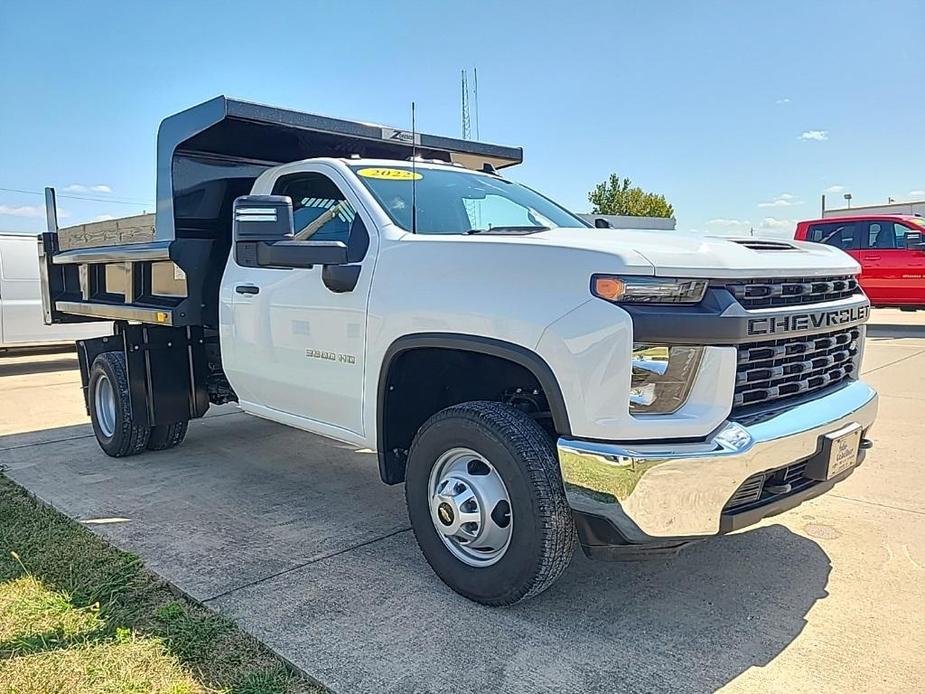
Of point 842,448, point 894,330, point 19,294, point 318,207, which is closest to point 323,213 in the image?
point 318,207

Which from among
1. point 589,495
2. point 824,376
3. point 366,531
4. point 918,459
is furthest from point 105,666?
point 918,459

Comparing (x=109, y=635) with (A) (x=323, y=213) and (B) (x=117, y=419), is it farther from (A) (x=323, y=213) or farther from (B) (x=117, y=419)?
(B) (x=117, y=419)

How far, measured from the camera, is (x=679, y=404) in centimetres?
272

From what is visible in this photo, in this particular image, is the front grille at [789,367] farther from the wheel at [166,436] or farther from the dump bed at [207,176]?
the wheel at [166,436]

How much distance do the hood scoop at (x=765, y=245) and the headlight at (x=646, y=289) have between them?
0.61 m

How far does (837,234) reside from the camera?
15094 mm

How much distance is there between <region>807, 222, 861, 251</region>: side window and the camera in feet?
49.0

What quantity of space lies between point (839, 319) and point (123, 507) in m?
Answer: 4.05

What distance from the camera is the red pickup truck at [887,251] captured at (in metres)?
14.2

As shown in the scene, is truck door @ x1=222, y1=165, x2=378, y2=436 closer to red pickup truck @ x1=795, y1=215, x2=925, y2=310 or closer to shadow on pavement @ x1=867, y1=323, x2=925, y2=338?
shadow on pavement @ x1=867, y1=323, x2=925, y2=338

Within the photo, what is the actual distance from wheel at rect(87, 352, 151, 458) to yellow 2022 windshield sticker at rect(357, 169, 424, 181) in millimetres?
2711

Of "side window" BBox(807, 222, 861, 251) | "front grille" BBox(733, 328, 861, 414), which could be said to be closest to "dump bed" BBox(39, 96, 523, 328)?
"front grille" BBox(733, 328, 861, 414)

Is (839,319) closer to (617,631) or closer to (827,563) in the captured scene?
(827,563)

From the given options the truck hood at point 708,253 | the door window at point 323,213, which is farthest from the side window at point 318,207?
the truck hood at point 708,253
